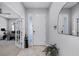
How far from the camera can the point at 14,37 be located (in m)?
4.15

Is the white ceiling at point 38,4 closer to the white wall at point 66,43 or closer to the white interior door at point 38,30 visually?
the white interior door at point 38,30

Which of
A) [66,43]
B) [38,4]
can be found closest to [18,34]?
[38,4]

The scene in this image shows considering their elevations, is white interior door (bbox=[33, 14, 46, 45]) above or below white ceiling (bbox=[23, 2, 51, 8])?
below

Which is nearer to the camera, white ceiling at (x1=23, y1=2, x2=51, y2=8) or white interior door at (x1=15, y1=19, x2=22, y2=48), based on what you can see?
white ceiling at (x1=23, y1=2, x2=51, y2=8)

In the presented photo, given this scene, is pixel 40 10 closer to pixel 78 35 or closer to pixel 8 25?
pixel 8 25

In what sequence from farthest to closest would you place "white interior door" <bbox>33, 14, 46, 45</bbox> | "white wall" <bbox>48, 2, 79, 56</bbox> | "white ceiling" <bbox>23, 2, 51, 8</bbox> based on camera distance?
"white interior door" <bbox>33, 14, 46, 45</bbox> < "white ceiling" <bbox>23, 2, 51, 8</bbox> < "white wall" <bbox>48, 2, 79, 56</bbox>

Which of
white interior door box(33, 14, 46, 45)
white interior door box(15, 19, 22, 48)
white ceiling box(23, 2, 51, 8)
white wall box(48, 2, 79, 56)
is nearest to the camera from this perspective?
white wall box(48, 2, 79, 56)

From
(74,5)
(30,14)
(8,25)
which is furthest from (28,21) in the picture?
(74,5)

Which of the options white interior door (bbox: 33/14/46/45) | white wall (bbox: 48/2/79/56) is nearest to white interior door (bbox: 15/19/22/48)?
white interior door (bbox: 33/14/46/45)

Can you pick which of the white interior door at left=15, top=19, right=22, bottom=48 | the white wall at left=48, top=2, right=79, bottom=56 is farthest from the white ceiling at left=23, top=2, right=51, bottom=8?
the white wall at left=48, top=2, right=79, bottom=56

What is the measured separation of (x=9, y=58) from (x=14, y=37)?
3201 mm

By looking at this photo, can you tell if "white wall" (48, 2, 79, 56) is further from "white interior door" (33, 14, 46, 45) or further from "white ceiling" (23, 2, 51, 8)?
"white interior door" (33, 14, 46, 45)

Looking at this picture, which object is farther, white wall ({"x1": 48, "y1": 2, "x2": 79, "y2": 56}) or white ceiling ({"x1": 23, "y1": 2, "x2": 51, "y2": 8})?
white ceiling ({"x1": 23, "y1": 2, "x2": 51, "y2": 8})

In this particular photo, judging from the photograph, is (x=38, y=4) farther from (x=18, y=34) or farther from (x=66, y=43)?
(x=66, y=43)
